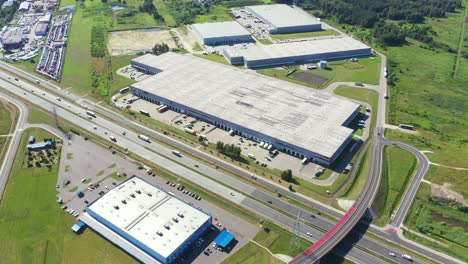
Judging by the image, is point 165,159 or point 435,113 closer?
point 165,159

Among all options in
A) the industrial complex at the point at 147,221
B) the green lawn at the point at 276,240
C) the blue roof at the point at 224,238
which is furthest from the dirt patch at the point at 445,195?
the industrial complex at the point at 147,221

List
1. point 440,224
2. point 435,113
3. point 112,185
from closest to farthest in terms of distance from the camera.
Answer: point 440,224 → point 112,185 → point 435,113

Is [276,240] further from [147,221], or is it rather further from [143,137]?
[143,137]

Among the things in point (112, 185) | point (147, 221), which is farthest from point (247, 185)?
point (112, 185)

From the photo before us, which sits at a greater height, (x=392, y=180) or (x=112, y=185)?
(x=112, y=185)

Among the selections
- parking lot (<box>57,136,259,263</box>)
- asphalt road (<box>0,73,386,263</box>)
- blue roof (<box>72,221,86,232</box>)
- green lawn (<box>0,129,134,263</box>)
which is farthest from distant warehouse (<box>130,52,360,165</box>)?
blue roof (<box>72,221,86,232</box>)

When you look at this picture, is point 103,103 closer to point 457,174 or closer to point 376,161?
point 376,161

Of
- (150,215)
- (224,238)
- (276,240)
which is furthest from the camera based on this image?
(150,215)

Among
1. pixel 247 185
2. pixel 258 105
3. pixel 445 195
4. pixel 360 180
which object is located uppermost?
pixel 258 105

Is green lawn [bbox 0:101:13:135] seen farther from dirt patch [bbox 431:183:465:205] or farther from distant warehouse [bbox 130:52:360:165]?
dirt patch [bbox 431:183:465:205]
